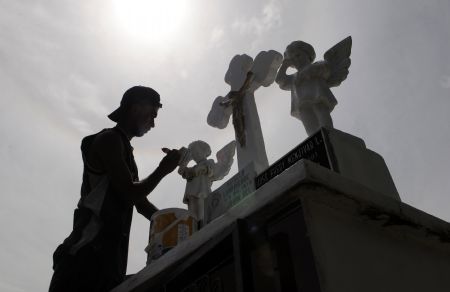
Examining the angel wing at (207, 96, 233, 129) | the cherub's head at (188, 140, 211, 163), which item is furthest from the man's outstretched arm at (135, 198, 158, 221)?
the cherub's head at (188, 140, 211, 163)

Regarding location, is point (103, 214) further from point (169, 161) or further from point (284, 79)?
point (284, 79)

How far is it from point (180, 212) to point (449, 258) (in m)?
1.07

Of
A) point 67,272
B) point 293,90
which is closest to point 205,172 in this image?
point 293,90

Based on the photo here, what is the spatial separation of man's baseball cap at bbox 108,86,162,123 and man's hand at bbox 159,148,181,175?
36cm

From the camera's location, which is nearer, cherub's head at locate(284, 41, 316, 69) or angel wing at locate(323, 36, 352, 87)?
angel wing at locate(323, 36, 352, 87)

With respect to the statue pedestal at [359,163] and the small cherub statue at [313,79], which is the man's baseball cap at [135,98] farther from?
the small cherub statue at [313,79]

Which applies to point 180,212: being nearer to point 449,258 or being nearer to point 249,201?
point 249,201

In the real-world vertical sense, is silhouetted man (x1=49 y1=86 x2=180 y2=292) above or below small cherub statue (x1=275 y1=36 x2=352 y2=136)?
below

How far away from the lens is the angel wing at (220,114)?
4.05m

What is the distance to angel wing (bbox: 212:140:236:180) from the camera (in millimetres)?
4371

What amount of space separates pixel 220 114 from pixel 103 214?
2.47 m

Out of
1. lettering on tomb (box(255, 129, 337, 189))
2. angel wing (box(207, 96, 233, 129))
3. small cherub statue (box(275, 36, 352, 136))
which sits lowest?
lettering on tomb (box(255, 129, 337, 189))

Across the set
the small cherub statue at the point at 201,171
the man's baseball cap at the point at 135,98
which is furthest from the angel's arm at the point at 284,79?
the man's baseball cap at the point at 135,98

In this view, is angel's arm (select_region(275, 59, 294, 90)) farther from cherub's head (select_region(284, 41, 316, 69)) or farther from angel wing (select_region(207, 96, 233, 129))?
angel wing (select_region(207, 96, 233, 129))
